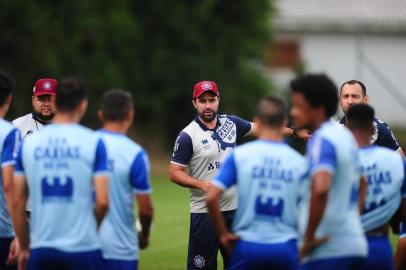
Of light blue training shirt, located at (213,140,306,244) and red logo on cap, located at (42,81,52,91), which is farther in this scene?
red logo on cap, located at (42,81,52,91)

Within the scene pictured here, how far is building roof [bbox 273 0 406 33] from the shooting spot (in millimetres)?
63188

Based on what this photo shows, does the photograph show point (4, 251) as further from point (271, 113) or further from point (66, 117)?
point (271, 113)

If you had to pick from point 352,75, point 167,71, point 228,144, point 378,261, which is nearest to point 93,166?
point 378,261

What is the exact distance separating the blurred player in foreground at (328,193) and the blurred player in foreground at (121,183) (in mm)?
1380

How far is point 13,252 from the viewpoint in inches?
382

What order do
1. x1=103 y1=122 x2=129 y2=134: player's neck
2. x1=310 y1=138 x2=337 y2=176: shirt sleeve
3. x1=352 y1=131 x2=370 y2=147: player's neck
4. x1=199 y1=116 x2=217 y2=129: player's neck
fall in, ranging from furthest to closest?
x1=199 y1=116 x2=217 y2=129: player's neck < x1=352 y1=131 x2=370 y2=147: player's neck < x1=103 y1=122 x2=129 y2=134: player's neck < x1=310 y1=138 x2=337 y2=176: shirt sleeve

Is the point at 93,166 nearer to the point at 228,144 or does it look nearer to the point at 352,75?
the point at 228,144

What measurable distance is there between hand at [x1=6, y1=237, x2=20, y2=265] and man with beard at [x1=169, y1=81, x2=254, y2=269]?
295 centimetres

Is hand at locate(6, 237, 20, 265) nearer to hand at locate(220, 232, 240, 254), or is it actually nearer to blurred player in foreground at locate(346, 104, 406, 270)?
hand at locate(220, 232, 240, 254)

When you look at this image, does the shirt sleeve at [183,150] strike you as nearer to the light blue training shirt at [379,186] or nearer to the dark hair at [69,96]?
the light blue training shirt at [379,186]

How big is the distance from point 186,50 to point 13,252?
4352 cm

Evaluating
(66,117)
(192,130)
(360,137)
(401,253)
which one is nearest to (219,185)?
(66,117)

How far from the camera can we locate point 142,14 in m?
52.8

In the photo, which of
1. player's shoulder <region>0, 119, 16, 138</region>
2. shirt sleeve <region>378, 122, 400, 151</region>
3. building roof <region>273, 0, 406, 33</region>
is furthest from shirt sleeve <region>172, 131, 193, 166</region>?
building roof <region>273, 0, 406, 33</region>
